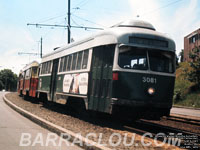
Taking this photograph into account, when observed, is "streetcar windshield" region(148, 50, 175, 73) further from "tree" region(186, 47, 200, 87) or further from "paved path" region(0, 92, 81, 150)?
"tree" region(186, 47, 200, 87)

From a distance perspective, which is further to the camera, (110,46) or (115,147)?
(110,46)

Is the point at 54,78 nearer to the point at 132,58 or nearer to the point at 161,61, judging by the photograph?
the point at 132,58

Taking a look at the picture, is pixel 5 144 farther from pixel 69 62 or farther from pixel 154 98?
pixel 69 62

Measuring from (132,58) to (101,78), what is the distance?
52.1 inches

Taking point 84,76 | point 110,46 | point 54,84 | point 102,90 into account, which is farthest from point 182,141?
point 54,84

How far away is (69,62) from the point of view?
13141mm

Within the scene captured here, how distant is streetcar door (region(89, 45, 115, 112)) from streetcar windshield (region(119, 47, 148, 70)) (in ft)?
1.30

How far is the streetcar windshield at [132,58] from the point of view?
9.20 m

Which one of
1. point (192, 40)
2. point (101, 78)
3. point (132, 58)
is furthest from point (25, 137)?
point (192, 40)

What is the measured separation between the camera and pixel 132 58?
30.3 ft

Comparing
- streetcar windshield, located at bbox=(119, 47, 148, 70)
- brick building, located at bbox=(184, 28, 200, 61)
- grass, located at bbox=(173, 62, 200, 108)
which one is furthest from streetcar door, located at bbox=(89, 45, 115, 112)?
brick building, located at bbox=(184, 28, 200, 61)

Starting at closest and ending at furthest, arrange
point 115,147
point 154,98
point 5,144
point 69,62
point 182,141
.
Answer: point 115,147
point 5,144
point 182,141
point 154,98
point 69,62

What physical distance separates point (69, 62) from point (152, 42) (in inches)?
189

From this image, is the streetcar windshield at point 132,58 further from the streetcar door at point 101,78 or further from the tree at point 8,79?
the tree at point 8,79
